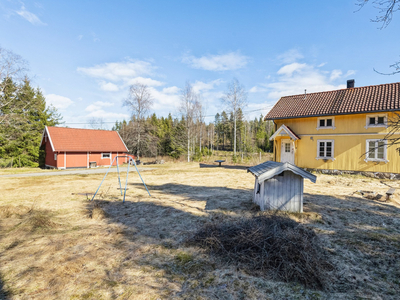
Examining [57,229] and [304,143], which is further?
[304,143]

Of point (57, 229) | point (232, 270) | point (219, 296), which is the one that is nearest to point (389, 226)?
point (232, 270)

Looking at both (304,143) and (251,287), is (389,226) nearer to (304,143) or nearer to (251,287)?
(251,287)

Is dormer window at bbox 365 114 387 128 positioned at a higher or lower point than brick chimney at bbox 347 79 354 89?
lower

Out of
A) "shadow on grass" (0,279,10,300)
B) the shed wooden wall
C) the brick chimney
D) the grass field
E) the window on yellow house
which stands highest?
the brick chimney

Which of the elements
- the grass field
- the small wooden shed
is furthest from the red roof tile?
the small wooden shed

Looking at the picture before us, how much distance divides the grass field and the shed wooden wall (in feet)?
1.24

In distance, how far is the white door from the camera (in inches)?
688

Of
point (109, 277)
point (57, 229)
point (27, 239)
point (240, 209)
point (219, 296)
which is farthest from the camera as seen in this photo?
point (240, 209)

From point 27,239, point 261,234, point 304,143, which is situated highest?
point 304,143

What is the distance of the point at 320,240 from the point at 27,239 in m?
7.26

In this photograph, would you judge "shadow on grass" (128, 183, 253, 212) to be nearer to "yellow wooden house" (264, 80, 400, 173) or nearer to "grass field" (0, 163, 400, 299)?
"grass field" (0, 163, 400, 299)

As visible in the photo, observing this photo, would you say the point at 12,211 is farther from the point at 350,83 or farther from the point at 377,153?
the point at 350,83

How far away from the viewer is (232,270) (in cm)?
388

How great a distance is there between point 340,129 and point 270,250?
15.1 metres
